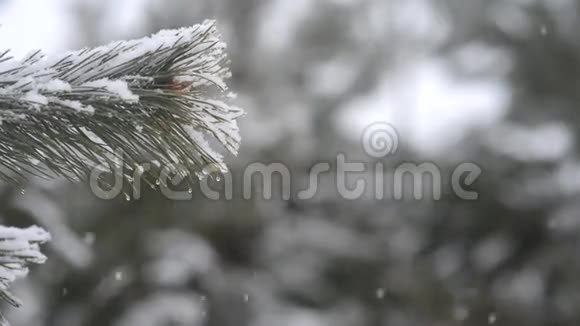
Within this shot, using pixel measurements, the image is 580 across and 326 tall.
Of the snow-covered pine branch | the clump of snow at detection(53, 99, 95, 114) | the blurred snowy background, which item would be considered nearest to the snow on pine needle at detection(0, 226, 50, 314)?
the snow-covered pine branch

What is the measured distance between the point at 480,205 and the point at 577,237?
91 centimetres

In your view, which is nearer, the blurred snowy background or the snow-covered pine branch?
the snow-covered pine branch

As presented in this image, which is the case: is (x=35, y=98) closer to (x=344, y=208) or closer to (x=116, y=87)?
(x=116, y=87)

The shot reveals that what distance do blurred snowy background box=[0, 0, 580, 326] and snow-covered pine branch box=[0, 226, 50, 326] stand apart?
492 centimetres

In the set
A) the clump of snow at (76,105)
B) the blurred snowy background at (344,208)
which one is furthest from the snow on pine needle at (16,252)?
the blurred snowy background at (344,208)

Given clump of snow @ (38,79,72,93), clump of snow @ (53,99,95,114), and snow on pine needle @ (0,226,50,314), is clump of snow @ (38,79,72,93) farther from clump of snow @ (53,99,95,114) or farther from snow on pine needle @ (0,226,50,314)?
snow on pine needle @ (0,226,50,314)

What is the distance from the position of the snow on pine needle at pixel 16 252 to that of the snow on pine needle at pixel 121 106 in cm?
5

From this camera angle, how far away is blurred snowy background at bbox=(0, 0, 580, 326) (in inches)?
248

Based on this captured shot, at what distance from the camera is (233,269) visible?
6.69 metres

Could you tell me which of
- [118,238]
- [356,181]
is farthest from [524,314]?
[118,238]

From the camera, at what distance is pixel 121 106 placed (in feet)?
2.07

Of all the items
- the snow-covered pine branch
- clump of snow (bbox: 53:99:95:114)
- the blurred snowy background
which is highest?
the blurred snowy background

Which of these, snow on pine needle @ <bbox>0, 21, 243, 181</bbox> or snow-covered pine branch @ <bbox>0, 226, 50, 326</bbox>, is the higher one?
snow on pine needle @ <bbox>0, 21, 243, 181</bbox>

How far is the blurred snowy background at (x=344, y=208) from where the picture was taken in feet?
20.6
